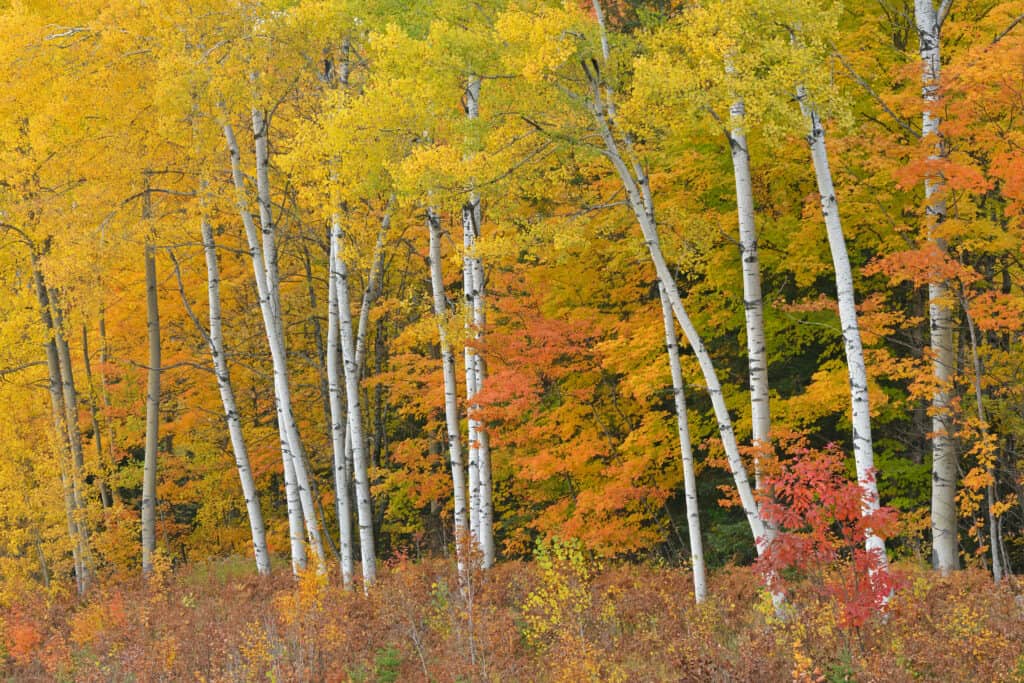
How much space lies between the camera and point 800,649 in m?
7.54

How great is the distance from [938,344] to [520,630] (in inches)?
231

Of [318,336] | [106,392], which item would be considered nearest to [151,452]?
[106,392]

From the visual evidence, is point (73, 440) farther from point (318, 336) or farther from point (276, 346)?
point (318, 336)

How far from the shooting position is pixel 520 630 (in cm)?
1034

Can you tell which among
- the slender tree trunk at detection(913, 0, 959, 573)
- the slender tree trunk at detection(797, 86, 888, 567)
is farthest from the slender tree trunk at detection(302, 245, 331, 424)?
the slender tree trunk at detection(797, 86, 888, 567)

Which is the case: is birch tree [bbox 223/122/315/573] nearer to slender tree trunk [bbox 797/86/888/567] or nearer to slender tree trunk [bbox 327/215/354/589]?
slender tree trunk [bbox 327/215/354/589]

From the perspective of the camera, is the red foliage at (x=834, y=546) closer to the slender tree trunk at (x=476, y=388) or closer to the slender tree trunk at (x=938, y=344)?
the slender tree trunk at (x=938, y=344)

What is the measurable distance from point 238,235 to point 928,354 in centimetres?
1241

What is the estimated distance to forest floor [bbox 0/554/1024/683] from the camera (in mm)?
7512

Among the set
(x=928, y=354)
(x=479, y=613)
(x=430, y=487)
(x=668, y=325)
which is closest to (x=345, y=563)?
(x=479, y=613)

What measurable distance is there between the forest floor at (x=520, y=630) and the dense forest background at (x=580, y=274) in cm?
11

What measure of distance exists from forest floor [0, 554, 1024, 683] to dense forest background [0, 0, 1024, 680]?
0.11m

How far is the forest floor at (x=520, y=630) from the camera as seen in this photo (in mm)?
7512

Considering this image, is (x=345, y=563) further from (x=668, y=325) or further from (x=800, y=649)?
(x=800, y=649)
